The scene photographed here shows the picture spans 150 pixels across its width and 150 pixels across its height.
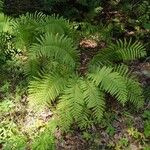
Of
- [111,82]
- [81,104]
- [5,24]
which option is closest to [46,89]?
[81,104]

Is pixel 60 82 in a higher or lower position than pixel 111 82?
lower

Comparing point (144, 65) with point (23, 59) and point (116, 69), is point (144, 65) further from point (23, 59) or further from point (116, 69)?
point (23, 59)

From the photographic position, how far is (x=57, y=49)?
249 inches

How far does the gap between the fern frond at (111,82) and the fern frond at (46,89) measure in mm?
538

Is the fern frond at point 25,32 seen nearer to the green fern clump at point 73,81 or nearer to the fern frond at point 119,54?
the green fern clump at point 73,81

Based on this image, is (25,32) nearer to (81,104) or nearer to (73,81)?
(73,81)

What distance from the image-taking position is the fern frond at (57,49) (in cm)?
626

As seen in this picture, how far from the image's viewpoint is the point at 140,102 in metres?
6.16

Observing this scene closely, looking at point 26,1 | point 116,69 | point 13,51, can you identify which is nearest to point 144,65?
point 116,69

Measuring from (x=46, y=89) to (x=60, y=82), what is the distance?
28 cm

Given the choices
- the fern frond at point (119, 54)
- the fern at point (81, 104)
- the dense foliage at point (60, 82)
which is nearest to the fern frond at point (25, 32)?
the dense foliage at point (60, 82)

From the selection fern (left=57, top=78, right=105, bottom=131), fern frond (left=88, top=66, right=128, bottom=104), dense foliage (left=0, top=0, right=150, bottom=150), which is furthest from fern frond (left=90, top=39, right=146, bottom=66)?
fern (left=57, top=78, right=105, bottom=131)

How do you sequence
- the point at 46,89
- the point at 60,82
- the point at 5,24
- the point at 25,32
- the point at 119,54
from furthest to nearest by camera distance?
the point at 5,24 → the point at 25,32 → the point at 119,54 → the point at 60,82 → the point at 46,89

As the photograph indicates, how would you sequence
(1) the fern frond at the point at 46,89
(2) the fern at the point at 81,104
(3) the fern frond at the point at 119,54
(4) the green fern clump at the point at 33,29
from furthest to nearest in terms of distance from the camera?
(4) the green fern clump at the point at 33,29 → (3) the fern frond at the point at 119,54 → (1) the fern frond at the point at 46,89 → (2) the fern at the point at 81,104
